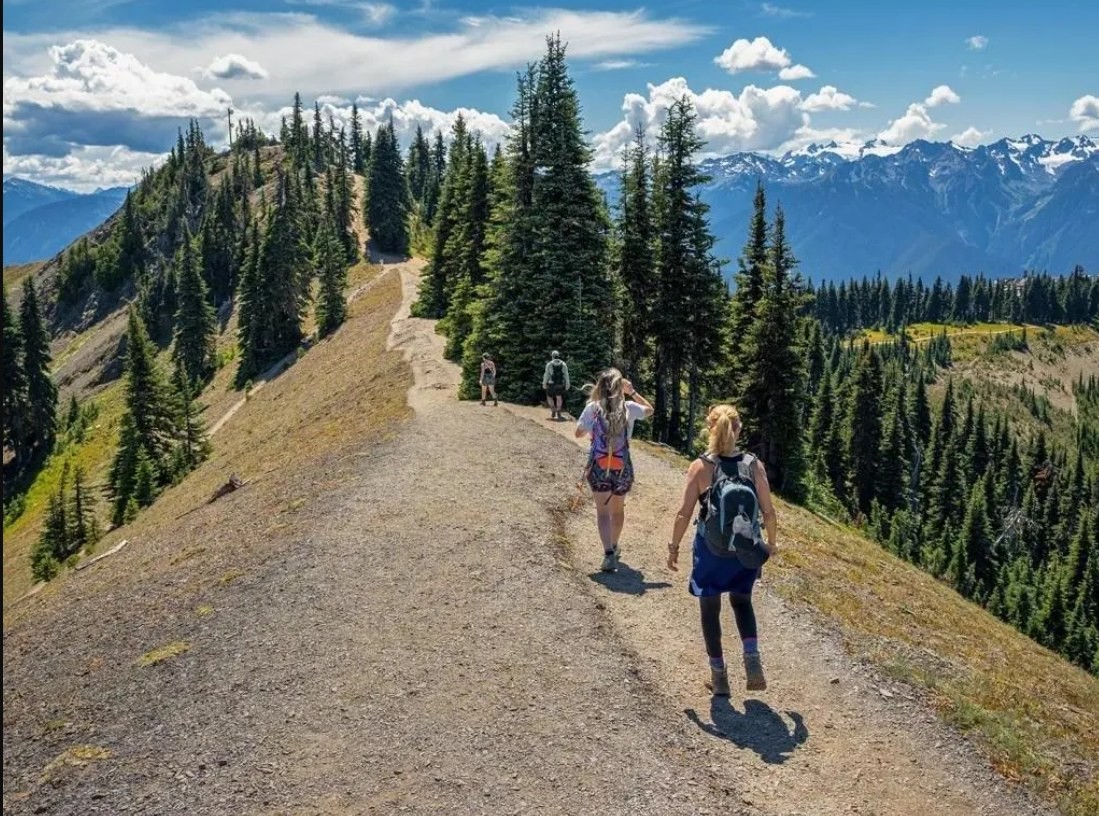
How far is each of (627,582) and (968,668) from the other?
5.25 m

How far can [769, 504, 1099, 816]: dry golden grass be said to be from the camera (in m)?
9.36

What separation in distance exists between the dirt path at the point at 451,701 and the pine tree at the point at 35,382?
255ft

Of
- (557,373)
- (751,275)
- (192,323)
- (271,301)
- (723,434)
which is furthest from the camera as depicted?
(192,323)

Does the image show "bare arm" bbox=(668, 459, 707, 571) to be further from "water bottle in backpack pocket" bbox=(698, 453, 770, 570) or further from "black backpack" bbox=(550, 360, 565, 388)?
"black backpack" bbox=(550, 360, 565, 388)

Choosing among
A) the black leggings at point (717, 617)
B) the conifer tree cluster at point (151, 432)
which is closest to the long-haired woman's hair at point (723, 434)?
the black leggings at point (717, 617)

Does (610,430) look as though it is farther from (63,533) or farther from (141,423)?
(141,423)

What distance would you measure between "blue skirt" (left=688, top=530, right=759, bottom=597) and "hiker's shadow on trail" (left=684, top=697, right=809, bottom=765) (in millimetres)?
1484

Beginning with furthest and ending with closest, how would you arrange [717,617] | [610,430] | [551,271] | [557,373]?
1. [551,271]
2. [557,373]
3. [610,430]
4. [717,617]

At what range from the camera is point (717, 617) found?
9.62 m

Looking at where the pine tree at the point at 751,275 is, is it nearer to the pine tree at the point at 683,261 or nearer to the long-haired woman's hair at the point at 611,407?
the pine tree at the point at 683,261

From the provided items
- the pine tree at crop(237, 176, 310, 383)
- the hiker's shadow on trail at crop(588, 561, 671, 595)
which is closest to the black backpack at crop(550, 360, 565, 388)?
the hiker's shadow on trail at crop(588, 561, 671, 595)

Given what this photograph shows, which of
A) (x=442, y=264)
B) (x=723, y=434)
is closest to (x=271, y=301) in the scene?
(x=442, y=264)

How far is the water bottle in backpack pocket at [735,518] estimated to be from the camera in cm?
899

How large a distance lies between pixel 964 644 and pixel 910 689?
4293mm
